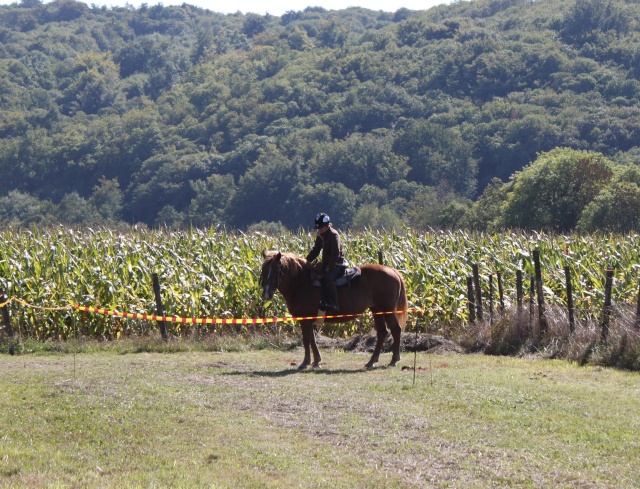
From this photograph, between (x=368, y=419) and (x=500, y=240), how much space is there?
1700 centimetres

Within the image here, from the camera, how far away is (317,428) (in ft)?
36.8

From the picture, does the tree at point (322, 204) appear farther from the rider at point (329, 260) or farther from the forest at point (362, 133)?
the rider at point (329, 260)

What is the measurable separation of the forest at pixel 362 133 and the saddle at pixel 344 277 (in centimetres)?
3789

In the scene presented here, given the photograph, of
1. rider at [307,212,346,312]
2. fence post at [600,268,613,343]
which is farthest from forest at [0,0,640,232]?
rider at [307,212,346,312]

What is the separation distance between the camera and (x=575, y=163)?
189ft

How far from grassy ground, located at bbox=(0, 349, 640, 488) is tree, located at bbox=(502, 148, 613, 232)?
137 ft

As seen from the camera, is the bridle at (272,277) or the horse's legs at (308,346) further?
the horse's legs at (308,346)

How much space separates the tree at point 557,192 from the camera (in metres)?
56.7

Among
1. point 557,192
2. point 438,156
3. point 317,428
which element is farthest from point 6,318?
point 438,156

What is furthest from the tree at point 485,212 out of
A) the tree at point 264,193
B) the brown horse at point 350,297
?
the brown horse at point 350,297

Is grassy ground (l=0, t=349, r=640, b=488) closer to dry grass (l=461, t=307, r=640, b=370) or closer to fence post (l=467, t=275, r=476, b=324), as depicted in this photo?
dry grass (l=461, t=307, r=640, b=370)

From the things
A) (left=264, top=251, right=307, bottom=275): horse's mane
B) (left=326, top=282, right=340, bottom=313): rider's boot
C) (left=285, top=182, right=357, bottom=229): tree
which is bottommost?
(left=285, top=182, right=357, bottom=229): tree

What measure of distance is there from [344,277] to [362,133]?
107407 millimetres

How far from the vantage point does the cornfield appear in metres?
20.8
